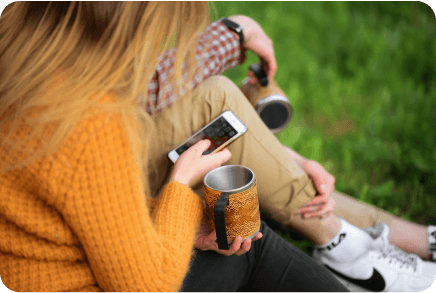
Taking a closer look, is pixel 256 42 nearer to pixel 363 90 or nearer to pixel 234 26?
pixel 234 26

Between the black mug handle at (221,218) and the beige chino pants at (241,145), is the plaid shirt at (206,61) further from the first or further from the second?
the black mug handle at (221,218)

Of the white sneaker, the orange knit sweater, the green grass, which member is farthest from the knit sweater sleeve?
the green grass

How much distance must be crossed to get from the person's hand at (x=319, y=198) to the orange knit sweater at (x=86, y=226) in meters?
0.43

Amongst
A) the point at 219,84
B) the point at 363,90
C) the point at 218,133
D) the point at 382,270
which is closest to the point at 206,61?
the point at 219,84

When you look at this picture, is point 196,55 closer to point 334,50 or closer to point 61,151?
point 61,151

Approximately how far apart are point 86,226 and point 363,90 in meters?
1.63

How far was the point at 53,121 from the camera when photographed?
0.54m

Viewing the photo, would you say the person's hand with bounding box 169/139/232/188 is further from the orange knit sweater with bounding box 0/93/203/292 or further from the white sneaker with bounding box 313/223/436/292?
the white sneaker with bounding box 313/223/436/292

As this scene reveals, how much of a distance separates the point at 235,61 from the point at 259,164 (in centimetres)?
33

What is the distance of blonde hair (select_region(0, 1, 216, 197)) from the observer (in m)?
0.55

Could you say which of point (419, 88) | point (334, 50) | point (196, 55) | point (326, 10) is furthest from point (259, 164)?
point (326, 10)

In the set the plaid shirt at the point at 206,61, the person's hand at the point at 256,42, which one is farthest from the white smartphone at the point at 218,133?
the person's hand at the point at 256,42

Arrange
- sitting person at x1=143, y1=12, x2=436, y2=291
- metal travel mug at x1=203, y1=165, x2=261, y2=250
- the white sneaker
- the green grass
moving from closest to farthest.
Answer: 1. metal travel mug at x1=203, y1=165, x2=261, y2=250
2. sitting person at x1=143, y1=12, x2=436, y2=291
3. the white sneaker
4. the green grass

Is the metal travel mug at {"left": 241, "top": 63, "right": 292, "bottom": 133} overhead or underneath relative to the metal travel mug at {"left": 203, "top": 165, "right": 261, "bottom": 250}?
underneath
